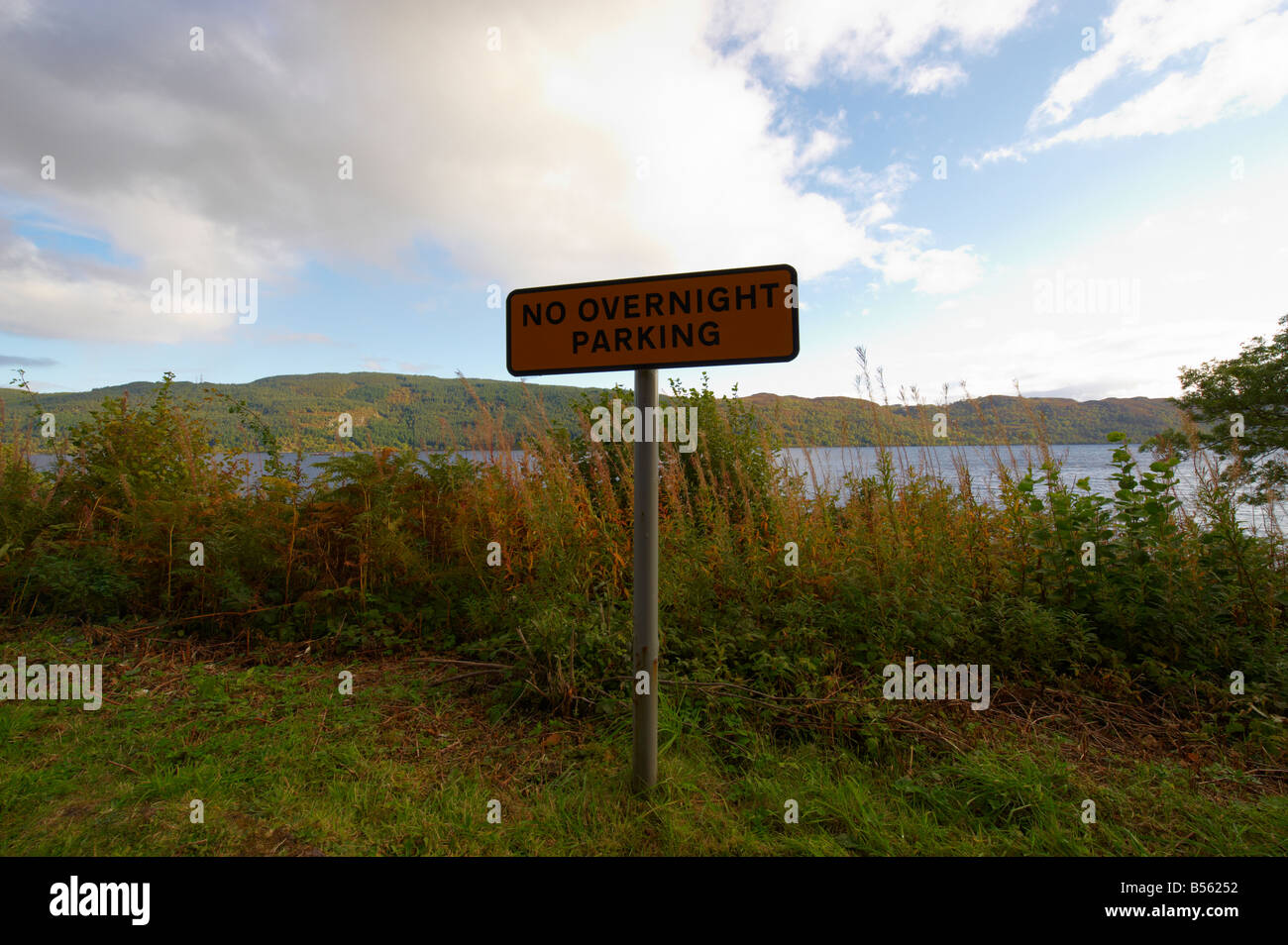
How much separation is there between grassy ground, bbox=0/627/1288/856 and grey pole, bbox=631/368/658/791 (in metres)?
0.18

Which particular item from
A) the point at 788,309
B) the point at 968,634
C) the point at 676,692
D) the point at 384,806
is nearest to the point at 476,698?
the point at 384,806

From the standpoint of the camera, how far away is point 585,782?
7.53 feet

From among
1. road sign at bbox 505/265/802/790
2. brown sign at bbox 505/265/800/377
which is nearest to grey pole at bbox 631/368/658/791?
road sign at bbox 505/265/802/790

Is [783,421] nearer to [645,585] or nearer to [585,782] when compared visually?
[645,585]

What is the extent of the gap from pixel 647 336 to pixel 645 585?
1.04 m

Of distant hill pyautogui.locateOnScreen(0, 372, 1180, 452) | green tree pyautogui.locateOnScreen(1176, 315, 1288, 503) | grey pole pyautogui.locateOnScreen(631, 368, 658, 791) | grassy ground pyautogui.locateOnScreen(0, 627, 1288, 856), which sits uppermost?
green tree pyautogui.locateOnScreen(1176, 315, 1288, 503)

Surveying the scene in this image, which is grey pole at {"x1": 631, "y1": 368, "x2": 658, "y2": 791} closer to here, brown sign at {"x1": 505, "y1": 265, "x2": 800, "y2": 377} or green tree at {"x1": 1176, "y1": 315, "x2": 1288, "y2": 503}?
brown sign at {"x1": 505, "y1": 265, "x2": 800, "y2": 377}

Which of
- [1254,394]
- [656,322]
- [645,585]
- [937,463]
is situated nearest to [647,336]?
[656,322]

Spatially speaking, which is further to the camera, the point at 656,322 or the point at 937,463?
the point at 937,463

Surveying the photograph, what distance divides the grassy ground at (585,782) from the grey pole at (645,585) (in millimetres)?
180

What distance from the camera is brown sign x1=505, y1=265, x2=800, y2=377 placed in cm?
202

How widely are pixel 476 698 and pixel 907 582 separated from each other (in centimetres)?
291

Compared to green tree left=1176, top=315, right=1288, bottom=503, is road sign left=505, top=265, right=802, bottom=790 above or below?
below

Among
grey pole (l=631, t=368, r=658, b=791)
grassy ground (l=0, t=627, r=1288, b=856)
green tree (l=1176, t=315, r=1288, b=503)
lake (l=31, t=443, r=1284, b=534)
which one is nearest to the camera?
grassy ground (l=0, t=627, r=1288, b=856)
